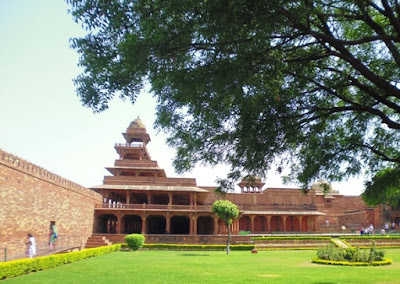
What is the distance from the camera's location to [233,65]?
4879mm

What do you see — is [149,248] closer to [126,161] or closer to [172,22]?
[126,161]

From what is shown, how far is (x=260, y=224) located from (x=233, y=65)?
37.5 m

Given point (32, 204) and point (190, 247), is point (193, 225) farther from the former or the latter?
point (32, 204)

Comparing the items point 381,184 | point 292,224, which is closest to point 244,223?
point 292,224

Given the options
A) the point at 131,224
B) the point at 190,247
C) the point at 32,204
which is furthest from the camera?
the point at 131,224

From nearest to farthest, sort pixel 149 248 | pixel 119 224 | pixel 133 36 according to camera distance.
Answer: pixel 133 36
pixel 149 248
pixel 119 224

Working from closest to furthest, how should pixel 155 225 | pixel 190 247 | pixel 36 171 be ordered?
pixel 36 171
pixel 190 247
pixel 155 225

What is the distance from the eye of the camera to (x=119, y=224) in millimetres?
30391

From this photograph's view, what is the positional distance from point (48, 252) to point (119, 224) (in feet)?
48.2

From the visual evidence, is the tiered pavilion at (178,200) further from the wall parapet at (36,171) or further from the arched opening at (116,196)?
the wall parapet at (36,171)

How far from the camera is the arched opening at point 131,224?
39219 mm

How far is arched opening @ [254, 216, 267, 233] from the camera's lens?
132 ft

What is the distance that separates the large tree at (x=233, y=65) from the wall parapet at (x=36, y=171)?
10899mm

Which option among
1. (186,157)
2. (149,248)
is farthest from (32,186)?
(186,157)
